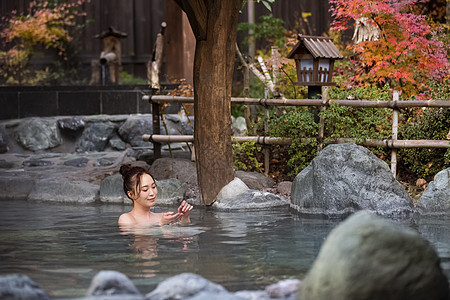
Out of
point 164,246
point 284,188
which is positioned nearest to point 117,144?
point 284,188

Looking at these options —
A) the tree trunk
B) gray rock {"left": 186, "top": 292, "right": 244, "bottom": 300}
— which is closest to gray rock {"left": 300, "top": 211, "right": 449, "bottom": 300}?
gray rock {"left": 186, "top": 292, "right": 244, "bottom": 300}

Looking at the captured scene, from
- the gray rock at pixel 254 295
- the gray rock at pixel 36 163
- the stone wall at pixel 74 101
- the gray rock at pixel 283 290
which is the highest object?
the stone wall at pixel 74 101

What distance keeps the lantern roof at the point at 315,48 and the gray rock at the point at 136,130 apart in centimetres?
385

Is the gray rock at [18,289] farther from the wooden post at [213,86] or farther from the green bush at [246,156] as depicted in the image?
the green bush at [246,156]

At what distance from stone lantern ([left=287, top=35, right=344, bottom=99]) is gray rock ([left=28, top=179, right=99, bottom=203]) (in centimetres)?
323

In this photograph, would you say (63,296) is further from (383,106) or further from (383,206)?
(383,106)

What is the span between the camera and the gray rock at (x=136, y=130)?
12.7m

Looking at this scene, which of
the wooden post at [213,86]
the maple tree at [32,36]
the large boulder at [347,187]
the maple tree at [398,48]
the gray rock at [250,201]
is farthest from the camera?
the maple tree at [32,36]

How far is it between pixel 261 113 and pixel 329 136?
2182mm

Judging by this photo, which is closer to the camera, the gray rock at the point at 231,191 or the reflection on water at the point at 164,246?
the reflection on water at the point at 164,246

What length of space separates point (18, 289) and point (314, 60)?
642 cm

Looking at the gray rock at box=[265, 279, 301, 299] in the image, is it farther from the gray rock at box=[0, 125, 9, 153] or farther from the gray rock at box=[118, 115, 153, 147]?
→ the gray rock at box=[0, 125, 9, 153]

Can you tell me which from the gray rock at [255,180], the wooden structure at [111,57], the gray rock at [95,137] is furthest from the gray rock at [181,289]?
the wooden structure at [111,57]

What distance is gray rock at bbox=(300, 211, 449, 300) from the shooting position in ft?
12.1
